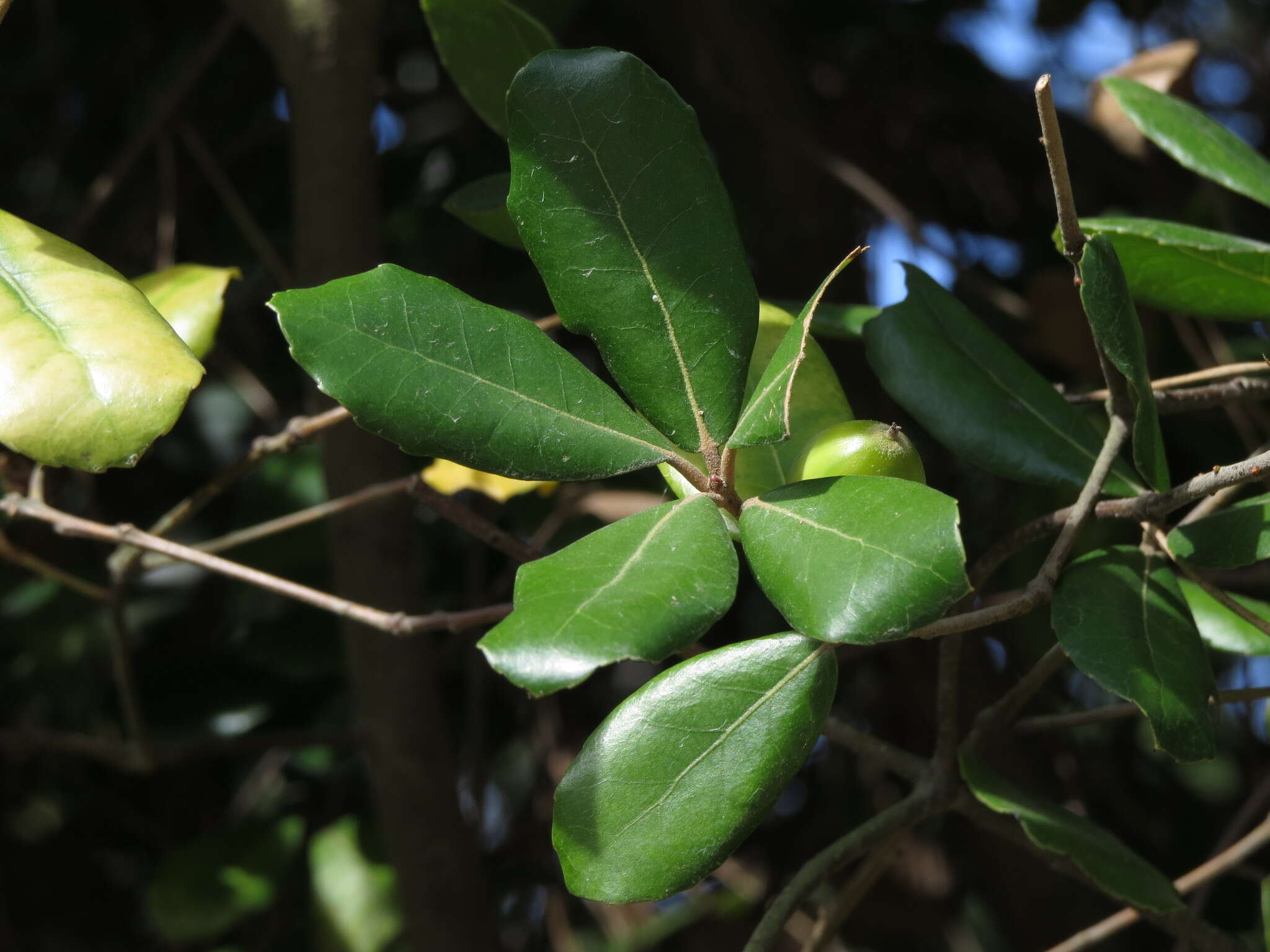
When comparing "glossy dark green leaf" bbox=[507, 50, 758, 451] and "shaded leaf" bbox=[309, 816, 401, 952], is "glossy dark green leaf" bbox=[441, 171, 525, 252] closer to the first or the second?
"glossy dark green leaf" bbox=[507, 50, 758, 451]

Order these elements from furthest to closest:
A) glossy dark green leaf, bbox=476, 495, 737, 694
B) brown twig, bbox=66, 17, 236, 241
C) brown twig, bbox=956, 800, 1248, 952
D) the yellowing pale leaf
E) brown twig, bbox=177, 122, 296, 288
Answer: brown twig, bbox=66, 17, 236, 241, brown twig, bbox=177, 122, 296, 288, the yellowing pale leaf, brown twig, bbox=956, 800, 1248, 952, glossy dark green leaf, bbox=476, 495, 737, 694

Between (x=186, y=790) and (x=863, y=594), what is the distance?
1132 millimetres

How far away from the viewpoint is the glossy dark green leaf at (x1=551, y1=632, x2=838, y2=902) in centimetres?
46

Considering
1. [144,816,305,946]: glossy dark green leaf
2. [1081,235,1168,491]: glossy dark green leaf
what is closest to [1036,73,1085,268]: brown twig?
[1081,235,1168,491]: glossy dark green leaf

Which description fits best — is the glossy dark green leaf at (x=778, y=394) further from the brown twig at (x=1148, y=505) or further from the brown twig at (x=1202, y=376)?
the brown twig at (x=1202, y=376)

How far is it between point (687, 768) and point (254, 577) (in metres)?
0.29

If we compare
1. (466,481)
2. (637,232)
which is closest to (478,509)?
(466,481)

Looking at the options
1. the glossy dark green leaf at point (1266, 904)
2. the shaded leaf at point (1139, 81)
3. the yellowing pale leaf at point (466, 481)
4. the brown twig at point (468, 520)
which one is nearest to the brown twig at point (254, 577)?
the brown twig at point (468, 520)

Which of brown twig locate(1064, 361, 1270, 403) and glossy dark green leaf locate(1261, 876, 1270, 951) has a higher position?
brown twig locate(1064, 361, 1270, 403)

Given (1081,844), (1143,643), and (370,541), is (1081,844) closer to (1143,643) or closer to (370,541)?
(1143,643)

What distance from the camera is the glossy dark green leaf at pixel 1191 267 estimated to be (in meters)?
0.56

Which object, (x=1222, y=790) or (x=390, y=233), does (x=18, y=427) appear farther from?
(x=1222, y=790)

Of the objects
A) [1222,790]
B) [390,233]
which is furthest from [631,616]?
[1222,790]

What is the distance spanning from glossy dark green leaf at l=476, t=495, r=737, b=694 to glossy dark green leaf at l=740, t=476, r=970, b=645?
0.02 meters
